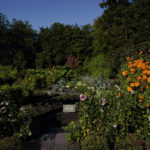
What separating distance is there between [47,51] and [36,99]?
14785 mm

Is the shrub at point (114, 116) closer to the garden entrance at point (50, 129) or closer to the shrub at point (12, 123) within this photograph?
the garden entrance at point (50, 129)

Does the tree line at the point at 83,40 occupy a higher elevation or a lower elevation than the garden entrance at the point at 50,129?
higher

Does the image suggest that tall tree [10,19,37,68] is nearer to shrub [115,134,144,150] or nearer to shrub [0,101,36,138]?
shrub [0,101,36,138]

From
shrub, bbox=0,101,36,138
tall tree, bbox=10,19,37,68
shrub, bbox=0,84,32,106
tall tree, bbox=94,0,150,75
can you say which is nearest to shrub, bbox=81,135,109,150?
shrub, bbox=0,101,36,138

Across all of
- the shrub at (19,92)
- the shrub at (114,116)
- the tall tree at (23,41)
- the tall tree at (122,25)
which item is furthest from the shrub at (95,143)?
the tall tree at (23,41)

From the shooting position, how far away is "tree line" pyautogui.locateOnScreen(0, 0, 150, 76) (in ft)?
50.0

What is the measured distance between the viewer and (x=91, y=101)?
293 cm

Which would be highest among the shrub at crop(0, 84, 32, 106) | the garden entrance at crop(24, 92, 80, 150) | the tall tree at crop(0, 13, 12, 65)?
the tall tree at crop(0, 13, 12, 65)

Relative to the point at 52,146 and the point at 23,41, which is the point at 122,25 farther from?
the point at 52,146

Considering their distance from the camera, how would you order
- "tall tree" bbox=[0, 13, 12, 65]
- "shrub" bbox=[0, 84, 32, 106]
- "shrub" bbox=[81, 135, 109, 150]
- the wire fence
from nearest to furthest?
1. "shrub" bbox=[81, 135, 109, 150]
2. the wire fence
3. "shrub" bbox=[0, 84, 32, 106]
4. "tall tree" bbox=[0, 13, 12, 65]

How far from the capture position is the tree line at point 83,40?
15.2 m

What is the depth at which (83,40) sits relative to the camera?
66.5 feet

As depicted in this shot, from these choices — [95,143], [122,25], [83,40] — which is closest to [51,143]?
[95,143]

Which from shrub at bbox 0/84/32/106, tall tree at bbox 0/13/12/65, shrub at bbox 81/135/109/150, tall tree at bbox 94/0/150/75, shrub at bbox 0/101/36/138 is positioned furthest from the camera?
tall tree at bbox 0/13/12/65
